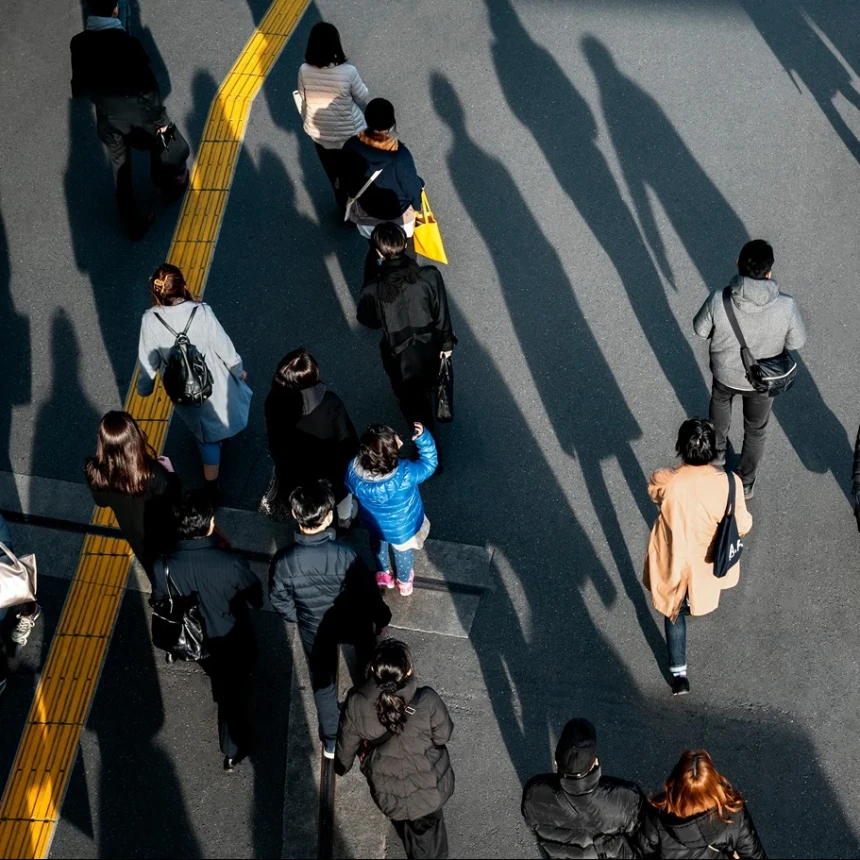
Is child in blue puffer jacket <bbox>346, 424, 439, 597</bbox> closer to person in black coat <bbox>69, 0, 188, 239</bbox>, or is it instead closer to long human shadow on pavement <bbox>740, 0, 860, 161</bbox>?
person in black coat <bbox>69, 0, 188, 239</bbox>

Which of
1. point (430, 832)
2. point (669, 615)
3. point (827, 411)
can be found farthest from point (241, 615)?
point (827, 411)

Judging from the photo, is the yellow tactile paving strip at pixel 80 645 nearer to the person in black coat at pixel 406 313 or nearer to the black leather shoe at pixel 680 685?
the person in black coat at pixel 406 313

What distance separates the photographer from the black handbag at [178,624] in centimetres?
547

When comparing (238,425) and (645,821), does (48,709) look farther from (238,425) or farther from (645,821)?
(645,821)

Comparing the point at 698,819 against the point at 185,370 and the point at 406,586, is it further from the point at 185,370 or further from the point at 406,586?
the point at 185,370

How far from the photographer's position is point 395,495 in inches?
235

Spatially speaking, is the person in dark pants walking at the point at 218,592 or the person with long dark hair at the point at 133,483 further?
the person with long dark hair at the point at 133,483

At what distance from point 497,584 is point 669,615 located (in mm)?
1145

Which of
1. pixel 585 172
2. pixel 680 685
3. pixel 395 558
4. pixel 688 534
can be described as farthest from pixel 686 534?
pixel 585 172

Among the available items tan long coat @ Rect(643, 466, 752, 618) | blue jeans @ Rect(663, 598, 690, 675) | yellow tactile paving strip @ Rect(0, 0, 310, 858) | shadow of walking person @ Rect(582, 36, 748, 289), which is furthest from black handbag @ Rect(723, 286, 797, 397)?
yellow tactile paving strip @ Rect(0, 0, 310, 858)

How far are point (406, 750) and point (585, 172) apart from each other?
5612 millimetres

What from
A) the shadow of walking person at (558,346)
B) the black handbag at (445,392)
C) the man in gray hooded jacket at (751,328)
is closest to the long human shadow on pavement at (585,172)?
the shadow of walking person at (558,346)

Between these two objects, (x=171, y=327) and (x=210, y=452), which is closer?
(x=171, y=327)

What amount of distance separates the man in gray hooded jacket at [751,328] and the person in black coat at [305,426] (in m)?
2.14
